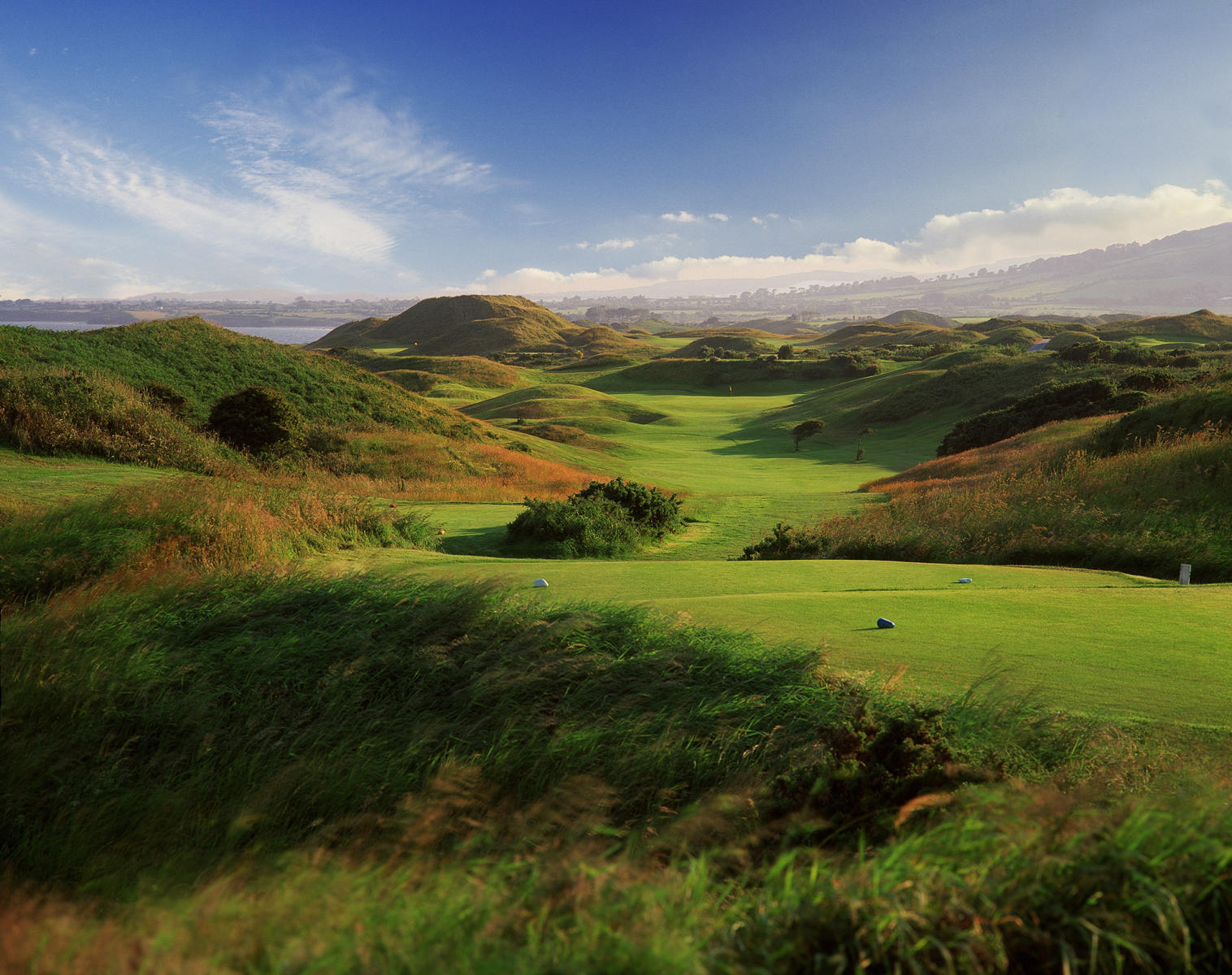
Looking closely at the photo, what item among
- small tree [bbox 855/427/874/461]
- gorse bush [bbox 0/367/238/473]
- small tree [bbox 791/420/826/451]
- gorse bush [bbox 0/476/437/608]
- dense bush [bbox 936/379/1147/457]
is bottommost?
small tree [bbox 855/427/874/461]

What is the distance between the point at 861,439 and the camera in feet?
179

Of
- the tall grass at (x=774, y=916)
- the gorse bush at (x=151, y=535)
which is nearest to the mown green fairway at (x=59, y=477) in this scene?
the gorse bush at (x=151, y=535)

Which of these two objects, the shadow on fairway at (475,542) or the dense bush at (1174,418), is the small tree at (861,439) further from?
the shadow on fairway at (475,542)

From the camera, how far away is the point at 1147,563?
12.9m

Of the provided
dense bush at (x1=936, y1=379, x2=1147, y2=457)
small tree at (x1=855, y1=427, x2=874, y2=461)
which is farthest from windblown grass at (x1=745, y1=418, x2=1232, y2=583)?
small tree at (x1=855, y1=427, x2=874, y2=461)

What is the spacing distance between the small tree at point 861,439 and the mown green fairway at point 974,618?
124ft

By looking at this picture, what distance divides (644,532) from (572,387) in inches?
2496

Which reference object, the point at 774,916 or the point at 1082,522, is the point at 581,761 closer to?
the point at 774,916

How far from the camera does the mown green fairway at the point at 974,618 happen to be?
5.41 meters

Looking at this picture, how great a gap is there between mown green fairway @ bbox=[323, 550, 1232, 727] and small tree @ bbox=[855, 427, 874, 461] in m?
37.7

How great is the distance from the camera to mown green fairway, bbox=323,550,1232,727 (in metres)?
5.41

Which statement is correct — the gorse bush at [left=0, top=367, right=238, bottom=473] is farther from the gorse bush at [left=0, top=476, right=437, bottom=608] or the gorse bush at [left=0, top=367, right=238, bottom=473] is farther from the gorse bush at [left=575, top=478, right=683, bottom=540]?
the gorse bush at [left=575, top=478, right=683, bottom=540]

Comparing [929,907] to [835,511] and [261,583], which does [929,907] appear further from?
[835,511]

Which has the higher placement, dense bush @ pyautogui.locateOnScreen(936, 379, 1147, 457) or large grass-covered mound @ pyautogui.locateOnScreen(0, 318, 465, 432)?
large grass-covered mound @ pyautogui.locateOnScreen(0, 318, 465, 432)
